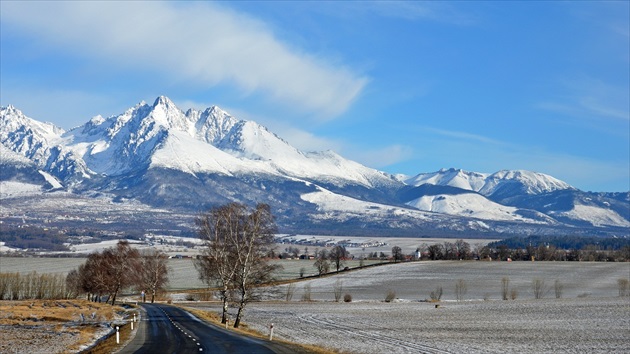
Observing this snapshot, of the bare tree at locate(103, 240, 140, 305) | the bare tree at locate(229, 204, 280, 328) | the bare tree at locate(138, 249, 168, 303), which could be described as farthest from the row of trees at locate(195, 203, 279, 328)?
the bare tree at locate(138, 249, 168, 303)

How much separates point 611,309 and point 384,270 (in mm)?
99062

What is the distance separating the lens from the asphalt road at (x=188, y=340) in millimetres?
41638

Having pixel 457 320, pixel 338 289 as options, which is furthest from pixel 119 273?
pixel 457 320

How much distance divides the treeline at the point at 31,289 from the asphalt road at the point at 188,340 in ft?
287

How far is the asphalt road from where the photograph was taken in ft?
137

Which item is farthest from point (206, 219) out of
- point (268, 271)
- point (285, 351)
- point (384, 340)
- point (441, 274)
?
point (441, 274)

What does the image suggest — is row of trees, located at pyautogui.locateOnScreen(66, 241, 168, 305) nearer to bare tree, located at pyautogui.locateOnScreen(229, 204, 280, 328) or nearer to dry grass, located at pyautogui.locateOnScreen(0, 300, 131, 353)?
dry grass, located at pyautogui.locateOnScreen(0, 300, 131, 353)

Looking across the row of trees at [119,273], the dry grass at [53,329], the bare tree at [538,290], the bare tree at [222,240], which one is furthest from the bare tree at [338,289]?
the bare tree at [222,240]

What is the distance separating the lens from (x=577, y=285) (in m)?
147

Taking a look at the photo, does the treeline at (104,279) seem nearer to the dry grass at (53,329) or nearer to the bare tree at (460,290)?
the dry grass at (53,329)

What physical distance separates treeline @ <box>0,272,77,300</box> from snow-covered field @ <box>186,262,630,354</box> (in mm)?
46576

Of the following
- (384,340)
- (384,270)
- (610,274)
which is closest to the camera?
(384,340)

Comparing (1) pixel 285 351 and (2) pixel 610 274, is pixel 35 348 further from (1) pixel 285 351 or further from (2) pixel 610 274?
(2) pixel 610 274

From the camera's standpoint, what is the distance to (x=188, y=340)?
47.9 meters
